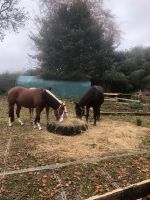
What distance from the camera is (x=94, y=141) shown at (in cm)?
1226

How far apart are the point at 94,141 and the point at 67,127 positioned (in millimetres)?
1251

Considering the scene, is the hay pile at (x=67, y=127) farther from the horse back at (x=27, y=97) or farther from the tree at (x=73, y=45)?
the tree at (x=73, y=45)

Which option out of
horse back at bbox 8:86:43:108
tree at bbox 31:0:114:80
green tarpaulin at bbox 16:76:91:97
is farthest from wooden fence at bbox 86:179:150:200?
tree at bbox 31:0:114:80

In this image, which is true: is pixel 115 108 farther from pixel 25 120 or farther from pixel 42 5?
pixel 42 5

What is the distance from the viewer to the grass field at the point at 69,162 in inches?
325

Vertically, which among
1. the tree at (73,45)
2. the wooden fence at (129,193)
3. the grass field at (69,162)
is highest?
the tree at (73,45)

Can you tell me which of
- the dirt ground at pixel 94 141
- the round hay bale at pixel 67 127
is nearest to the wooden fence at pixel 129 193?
the dirt ground at pixel 94 141

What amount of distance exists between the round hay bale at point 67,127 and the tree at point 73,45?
14673 mm

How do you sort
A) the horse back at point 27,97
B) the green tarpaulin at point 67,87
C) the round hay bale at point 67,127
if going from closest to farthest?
the round hay bale at point 67,127 < the horse back at point 27,97 < the green tarpaulin at point 67,87

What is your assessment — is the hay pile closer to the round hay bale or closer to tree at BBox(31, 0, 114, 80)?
the round hay bale

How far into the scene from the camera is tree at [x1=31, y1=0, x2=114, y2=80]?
2828 cm

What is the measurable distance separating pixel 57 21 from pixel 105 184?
864 inches

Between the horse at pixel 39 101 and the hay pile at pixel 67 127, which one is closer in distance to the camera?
the hay pile at pixel 67 127

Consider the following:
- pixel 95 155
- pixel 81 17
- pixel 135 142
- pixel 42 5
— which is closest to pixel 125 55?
pixel 81 17
